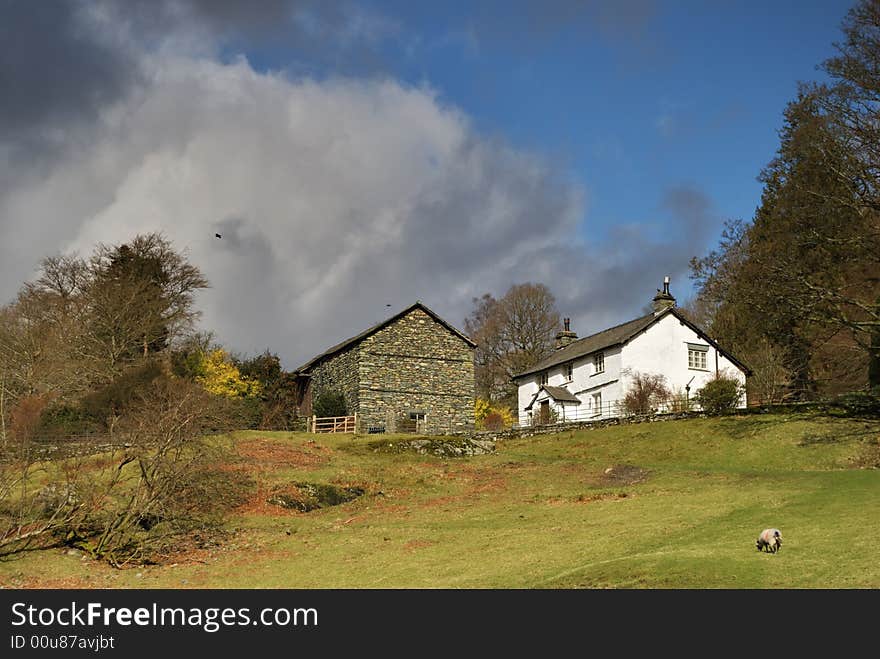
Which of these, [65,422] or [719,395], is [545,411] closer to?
[719,395]

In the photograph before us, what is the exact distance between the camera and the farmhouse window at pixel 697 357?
2552 inches

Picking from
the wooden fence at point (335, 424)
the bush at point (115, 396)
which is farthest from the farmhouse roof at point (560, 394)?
the bush at point (115, 396)

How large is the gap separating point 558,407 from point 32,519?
4432 centimetres

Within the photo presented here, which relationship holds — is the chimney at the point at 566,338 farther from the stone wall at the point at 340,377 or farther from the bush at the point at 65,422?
the bush at the point at 65,422

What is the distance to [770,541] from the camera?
19.4 m

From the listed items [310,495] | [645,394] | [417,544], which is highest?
[645,394]

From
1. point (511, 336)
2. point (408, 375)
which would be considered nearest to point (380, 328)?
point (408, 375)

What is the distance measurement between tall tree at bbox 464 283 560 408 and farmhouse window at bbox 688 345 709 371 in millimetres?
19642

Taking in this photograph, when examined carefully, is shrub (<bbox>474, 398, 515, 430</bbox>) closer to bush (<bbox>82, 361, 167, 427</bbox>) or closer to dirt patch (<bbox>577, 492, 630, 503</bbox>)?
bush (<bbox>82, 361, 167, 427</bbox>)

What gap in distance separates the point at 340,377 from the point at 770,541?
4685 cm

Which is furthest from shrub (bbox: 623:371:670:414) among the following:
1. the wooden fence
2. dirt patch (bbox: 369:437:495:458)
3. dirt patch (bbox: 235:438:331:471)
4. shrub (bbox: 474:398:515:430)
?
dirt patch (bbox: 235:438:331:471)

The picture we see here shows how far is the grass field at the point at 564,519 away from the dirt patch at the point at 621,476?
0.17 metres

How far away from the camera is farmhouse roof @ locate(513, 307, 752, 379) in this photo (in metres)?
63.4
